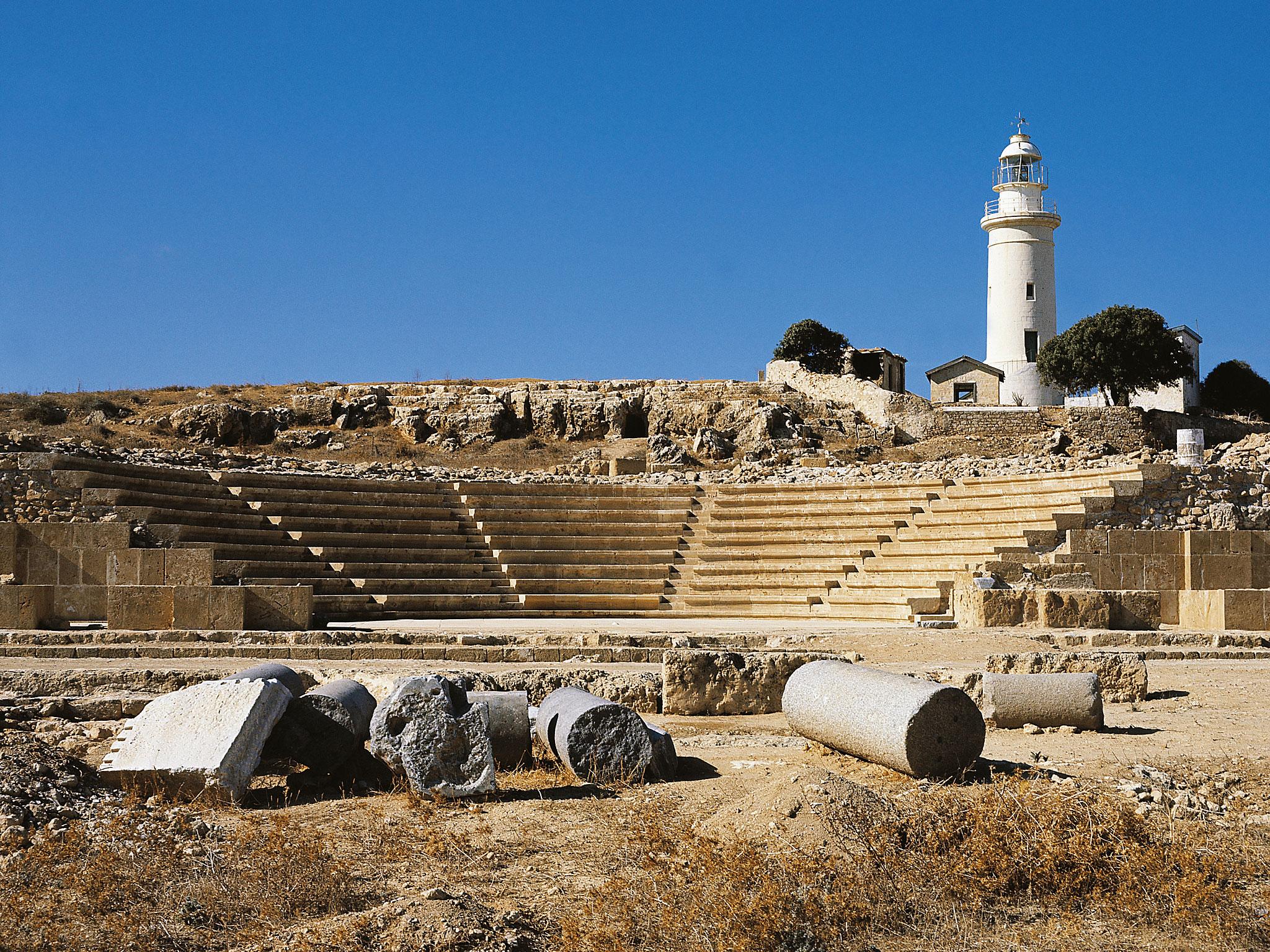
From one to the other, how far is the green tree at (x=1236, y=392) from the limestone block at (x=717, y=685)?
47.6 m

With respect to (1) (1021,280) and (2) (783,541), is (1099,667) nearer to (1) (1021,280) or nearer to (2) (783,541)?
(2) (783,541)

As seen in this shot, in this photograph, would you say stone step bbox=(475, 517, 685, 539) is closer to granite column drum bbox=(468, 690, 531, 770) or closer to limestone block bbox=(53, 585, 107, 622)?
limestone block bbox=(53, 585, 107, 622)

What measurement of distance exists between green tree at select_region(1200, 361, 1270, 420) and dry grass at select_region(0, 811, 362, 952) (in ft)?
173

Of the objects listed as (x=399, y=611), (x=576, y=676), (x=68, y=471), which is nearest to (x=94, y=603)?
(x=68, y=471)

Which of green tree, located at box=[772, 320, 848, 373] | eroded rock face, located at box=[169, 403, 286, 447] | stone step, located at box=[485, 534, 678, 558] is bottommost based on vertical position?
stone step, located at box=[485, 534, 678, 558]

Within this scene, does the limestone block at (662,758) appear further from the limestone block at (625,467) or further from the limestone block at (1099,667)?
the limestone block at (625,467)

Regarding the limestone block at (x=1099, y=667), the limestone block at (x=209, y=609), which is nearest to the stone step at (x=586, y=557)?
the limestone block at (x=209, y=609)

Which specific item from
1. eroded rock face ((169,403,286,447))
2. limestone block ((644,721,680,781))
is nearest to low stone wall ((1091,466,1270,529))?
limestone block ((644,721,680,781))

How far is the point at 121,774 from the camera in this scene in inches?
256

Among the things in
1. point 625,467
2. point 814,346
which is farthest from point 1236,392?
point 625,467

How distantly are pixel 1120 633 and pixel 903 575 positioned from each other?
19.1ft

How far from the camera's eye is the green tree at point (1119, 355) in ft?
139

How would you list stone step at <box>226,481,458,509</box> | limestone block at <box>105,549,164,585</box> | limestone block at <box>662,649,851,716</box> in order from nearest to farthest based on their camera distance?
limestone block at <box>662,649,851,716</box>
limestone block at <box>105,549,164,585</box>
stone step at <box>226,481,458,509</box>

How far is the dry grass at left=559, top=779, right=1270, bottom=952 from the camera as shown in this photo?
458 centimetres
